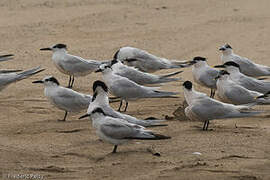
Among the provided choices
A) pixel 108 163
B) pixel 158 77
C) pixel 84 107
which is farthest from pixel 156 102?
pixel 108 163

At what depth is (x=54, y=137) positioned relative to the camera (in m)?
7.43

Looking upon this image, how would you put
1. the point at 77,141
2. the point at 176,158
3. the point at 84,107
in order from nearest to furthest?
the point at 176,158 → the point at 77,141 → the point at 84,107

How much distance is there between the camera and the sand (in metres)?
6.34

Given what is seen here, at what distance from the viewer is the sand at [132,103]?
634 cm

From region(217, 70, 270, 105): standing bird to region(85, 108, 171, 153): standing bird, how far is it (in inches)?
79.8

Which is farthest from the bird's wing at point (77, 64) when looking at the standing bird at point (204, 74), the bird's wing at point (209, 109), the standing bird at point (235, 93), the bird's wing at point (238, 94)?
the bird's wing at point (209, 109)

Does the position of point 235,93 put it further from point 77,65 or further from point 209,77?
point 77,65

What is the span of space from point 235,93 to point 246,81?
0.62 metres

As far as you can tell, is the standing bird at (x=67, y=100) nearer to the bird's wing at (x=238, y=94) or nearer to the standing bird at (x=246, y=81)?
the bird's wing at (x=238, y=94)

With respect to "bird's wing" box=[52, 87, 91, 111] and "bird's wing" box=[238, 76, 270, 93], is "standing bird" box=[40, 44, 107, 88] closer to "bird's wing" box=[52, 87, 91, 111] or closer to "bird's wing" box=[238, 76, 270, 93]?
"bird's wing" box=[52, 87, 91, 111]

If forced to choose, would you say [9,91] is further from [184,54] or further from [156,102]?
[184,54]

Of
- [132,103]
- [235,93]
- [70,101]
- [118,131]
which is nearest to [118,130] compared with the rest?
[118,131]

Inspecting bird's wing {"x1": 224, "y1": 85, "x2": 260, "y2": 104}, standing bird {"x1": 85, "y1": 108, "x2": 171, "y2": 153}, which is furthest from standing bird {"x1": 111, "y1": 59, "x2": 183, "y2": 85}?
standing bird {"x1": 85, "y1": 108, "x2": 171, "y2": 153}

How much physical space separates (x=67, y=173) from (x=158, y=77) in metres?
3.64
